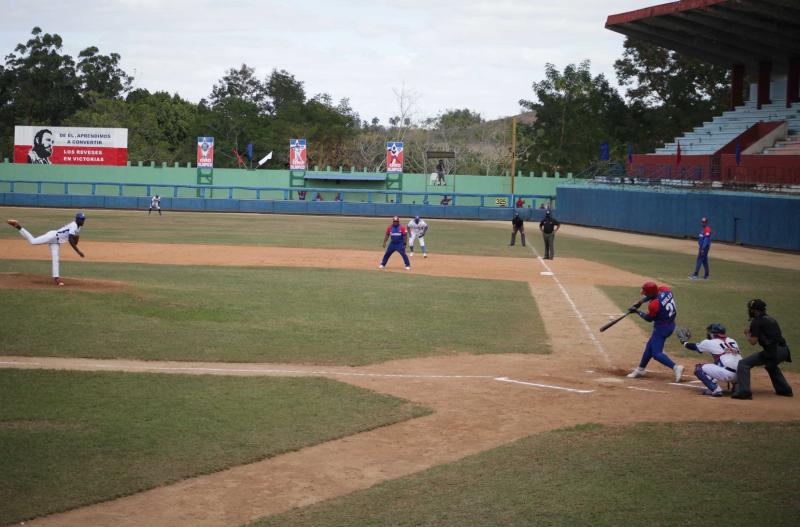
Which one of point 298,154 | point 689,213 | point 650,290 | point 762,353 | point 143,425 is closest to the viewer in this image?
point 143,425

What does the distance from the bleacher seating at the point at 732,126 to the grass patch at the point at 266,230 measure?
14649 millimetres

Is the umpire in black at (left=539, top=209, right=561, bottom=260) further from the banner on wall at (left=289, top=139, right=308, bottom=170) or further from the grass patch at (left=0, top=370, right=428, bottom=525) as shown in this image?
the banner on wall at (left=289, top=139, right=308, bottom=170)

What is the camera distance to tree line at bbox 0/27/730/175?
88875mm

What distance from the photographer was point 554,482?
8.91 meters

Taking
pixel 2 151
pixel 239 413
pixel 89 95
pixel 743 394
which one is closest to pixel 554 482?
pixel 239 413

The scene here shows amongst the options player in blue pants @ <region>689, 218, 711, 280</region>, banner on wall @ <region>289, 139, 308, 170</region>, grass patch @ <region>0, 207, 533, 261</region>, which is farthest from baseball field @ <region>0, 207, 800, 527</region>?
banner on wall @ <region>289, 139, 308, 170</region>

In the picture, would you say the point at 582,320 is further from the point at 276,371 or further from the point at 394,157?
the point at 394,157

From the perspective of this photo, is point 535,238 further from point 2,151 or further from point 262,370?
point 2,151

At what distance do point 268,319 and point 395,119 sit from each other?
88890mm

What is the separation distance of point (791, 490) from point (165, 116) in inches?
3757

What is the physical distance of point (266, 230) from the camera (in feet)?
166

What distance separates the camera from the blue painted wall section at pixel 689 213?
43.6m

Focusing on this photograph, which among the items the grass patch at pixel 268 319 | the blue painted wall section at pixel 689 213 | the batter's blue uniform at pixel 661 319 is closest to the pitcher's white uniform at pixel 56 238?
the grass patch at pixel 268 319

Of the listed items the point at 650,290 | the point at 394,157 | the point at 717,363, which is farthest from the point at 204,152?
the point at 717,363
